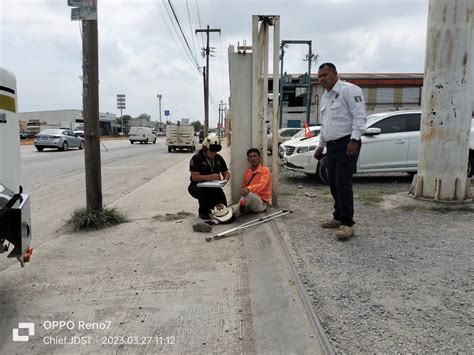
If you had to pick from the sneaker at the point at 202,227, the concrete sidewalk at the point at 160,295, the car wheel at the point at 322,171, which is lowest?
the concrete sidewalk at the point at 160,295

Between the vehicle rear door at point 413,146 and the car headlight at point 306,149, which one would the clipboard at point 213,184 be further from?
the vehicle rear door at point 413,146

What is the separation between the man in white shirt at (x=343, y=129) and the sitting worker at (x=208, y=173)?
1988 millimetres

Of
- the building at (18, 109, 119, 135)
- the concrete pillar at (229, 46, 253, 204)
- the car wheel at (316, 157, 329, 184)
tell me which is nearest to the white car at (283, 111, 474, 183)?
the car wheel at (316, 157, 329, 184)

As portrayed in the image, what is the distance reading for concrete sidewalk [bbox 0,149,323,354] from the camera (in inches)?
111

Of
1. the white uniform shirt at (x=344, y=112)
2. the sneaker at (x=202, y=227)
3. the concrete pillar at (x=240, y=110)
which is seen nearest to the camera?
the white uniform shirt at (x=344, y=112)

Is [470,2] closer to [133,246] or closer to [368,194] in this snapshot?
[368,194]

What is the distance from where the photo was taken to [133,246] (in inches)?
203

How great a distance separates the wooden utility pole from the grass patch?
0.13 metres

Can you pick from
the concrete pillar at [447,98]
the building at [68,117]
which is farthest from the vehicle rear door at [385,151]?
the building at [68,117]

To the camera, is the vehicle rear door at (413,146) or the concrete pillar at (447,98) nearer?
the concrete pillar at (447,98)

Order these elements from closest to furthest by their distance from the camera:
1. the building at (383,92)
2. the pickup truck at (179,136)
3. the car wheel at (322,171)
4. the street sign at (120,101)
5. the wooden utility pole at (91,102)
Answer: the wooden utility pole at (91,102) < the car wheel at (322,171) < the pickup truck at (179,136) < the building at (383,92) < the street sign at (120,101)

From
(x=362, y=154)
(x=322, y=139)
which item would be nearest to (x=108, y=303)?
(x=322, y=139)

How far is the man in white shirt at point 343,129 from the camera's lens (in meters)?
4.46

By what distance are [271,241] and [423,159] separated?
322cm
